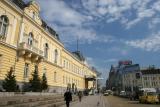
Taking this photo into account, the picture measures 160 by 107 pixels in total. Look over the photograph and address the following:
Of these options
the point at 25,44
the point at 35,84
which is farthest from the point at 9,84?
Result: the point at 25,44

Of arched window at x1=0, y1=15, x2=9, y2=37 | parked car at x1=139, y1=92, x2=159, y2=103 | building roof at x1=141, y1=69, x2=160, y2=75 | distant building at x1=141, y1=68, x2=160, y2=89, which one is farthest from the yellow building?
building roof at x1=141, y1=69, x2=160, y2=75

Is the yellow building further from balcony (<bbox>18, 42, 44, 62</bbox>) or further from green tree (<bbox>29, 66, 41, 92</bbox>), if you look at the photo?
green tree (<bbox>29, 66, 41, 92</bbox>)

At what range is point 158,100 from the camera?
31.6 m

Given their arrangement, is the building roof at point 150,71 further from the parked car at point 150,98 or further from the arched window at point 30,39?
the arched window at point 30,39

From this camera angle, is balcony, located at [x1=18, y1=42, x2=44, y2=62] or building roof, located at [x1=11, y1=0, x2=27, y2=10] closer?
balcony, located at [x1=18, y1=42, x2=44, y2=62]

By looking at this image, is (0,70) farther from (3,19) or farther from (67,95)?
(67,95)

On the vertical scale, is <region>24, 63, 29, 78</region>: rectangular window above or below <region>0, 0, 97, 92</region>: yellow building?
below

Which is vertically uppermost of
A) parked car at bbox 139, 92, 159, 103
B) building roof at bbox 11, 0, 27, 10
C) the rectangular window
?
building roof at bbox 11, 0, 27, 10

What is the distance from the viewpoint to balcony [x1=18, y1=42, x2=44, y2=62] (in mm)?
27095

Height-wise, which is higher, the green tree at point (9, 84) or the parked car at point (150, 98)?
the green tree at point (9, 84)

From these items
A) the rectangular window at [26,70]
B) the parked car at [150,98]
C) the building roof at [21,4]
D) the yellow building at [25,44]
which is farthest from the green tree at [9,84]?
the parked car at [150,98]

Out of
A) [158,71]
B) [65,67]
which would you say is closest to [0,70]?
[65,67]

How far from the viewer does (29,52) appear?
93.5 feet

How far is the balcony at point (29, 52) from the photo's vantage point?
2710cm
